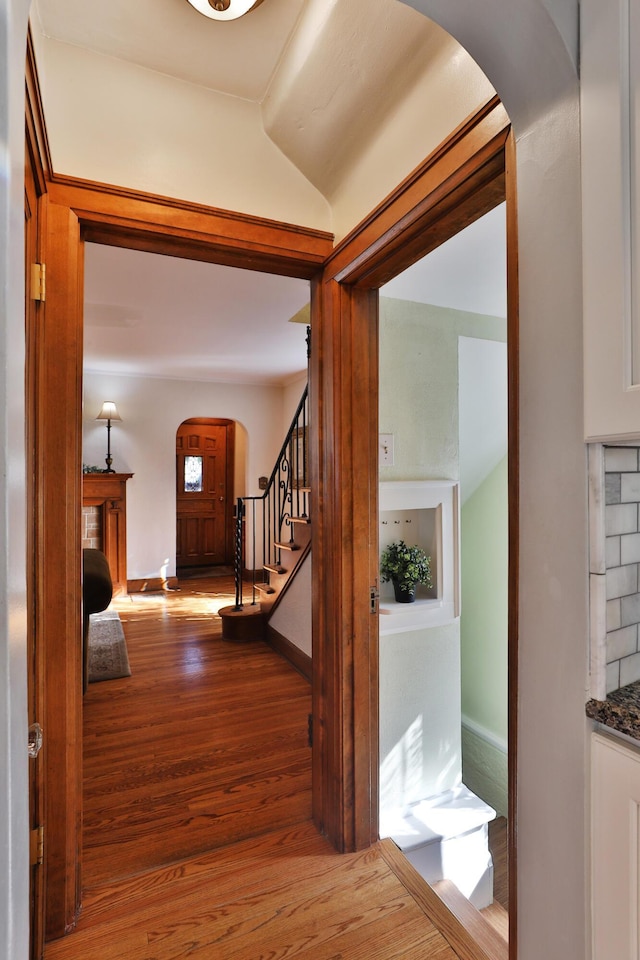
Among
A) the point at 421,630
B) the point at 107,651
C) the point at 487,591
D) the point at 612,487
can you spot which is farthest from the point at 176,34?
the point at 107,651

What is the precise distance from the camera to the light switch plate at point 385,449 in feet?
7.88

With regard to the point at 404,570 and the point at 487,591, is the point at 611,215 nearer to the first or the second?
the point at 404,570

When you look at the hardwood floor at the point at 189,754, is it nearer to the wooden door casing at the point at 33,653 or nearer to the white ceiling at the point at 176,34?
the wooden door casing at the point at 33,653

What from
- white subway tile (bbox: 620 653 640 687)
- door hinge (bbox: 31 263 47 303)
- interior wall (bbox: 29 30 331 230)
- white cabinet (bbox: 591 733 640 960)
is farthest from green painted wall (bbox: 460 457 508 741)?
door hinge (bbox: 31 263 47 303)

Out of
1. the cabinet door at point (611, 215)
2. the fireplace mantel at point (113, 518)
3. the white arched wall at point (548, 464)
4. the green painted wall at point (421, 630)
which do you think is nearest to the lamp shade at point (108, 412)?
the fireplace mantel at point (113, 518)

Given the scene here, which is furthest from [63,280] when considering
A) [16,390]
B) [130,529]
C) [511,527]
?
[130,529]

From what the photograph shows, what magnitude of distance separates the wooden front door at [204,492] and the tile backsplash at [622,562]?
7316mm

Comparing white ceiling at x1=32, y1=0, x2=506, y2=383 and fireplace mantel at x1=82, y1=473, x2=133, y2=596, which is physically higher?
white ceiling at x1=32, y1=0, x2=506, y2=383

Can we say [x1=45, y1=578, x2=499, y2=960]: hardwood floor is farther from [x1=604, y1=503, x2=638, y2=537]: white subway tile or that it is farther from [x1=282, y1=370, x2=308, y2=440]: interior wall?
[x1=282, y1=370, x2=308, y2=440]: interior wall

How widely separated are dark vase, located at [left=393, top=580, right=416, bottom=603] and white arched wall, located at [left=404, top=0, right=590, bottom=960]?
4.73 ft

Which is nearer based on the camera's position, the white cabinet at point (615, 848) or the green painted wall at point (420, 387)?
the white cabinet at point (615, 848)

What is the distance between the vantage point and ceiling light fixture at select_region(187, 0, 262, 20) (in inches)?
52.3

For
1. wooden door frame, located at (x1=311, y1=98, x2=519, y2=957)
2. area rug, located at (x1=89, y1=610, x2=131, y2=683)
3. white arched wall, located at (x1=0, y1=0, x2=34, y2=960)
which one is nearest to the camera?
white arched wall, located at (x1=0, y1=0, x2=34, y2=960)

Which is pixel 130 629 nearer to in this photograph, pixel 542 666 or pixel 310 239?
pixel 310 239
